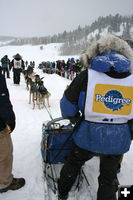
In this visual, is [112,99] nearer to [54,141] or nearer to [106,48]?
[106,48]

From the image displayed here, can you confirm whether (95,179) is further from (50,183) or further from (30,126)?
(30,126)

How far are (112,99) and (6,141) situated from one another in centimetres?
119

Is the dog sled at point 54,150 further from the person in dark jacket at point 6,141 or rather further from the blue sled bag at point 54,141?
the person in dark jacket at point 6,141

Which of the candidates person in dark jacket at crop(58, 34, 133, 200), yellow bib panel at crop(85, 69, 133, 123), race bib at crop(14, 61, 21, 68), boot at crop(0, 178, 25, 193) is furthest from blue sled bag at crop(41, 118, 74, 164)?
race bib at crop(14, 61, 21, 68)

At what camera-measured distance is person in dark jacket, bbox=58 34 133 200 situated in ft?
4.15

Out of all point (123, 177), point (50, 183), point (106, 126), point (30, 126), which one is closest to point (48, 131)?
point (50, 183)

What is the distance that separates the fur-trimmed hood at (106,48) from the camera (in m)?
1.31

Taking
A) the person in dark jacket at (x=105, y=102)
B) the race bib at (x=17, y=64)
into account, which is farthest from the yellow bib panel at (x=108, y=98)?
the race bib at (x=17, y=64)

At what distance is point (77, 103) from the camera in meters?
1.39

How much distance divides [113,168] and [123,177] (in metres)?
0.97

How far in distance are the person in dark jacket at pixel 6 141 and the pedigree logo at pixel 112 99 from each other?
2.72 feet

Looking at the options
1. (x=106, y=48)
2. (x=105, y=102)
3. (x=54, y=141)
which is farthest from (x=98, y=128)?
(x=54, y=141)

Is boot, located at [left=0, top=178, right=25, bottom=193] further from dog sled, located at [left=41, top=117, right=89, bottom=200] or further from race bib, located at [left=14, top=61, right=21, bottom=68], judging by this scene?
race bib, located at [left=14, top=61, right=21, bottom=68]

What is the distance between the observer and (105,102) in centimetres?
131
